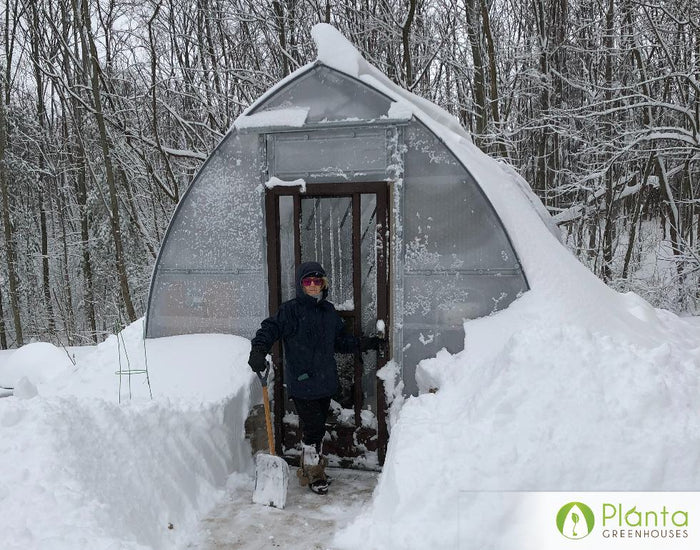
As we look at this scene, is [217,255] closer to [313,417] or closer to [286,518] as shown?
[313,417]

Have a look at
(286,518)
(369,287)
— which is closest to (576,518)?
(286,518)

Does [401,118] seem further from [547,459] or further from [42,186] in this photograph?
[42,186]

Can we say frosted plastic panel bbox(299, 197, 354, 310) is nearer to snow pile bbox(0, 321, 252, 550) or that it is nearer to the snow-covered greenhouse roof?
the snow-covered greenhouse roof

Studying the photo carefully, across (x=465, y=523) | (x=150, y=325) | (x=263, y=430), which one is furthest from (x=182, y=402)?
(x=465, y=523)

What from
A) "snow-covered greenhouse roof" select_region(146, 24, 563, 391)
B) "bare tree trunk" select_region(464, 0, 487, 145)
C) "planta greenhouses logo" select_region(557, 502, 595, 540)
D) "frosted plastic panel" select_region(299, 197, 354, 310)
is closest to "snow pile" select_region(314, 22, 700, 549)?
"planta greenhouses logo" select_region(557, 502, 595, 540)

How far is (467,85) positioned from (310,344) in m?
11.9

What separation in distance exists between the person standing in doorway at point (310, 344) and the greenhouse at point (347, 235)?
15.3 inches

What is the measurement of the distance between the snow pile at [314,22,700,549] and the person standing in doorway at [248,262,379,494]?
917mm

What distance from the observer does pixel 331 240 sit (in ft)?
16.5

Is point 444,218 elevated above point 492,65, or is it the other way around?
point 492,65

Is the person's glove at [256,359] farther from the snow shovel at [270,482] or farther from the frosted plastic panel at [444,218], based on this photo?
the frosted plastic panel at [444,218]

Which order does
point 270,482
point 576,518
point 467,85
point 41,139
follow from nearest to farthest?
point 576,518
point 270,482
point 467,85
point 41,139

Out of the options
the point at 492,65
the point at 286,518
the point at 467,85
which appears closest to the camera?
the point at 286,518

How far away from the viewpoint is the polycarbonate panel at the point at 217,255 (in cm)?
484
